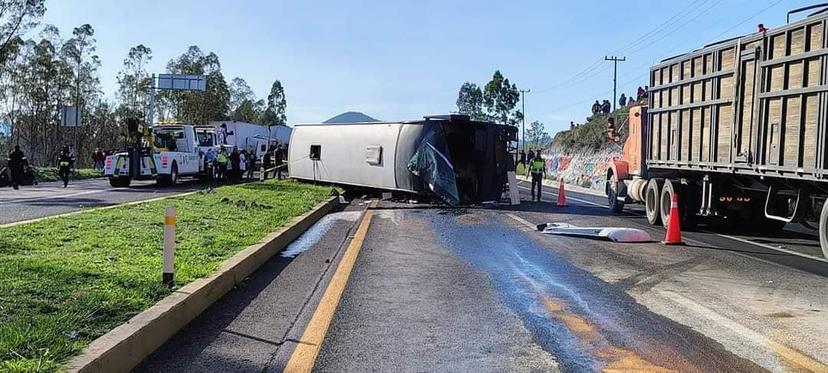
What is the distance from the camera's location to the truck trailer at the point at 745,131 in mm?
10008

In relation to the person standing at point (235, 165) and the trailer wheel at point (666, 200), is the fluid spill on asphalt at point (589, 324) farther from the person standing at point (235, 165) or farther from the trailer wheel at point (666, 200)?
the person standing at point (235, 165)

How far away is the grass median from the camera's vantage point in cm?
475

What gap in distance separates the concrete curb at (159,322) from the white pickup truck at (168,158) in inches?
755

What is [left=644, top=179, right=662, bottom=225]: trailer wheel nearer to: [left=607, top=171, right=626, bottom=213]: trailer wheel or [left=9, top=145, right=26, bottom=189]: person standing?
[left=607, top=171, right=626, bottom=213]: trailer wheel

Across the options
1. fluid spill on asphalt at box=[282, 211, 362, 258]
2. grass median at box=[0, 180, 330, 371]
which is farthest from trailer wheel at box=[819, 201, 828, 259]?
grass median at box=[0, 180, 330, 371]

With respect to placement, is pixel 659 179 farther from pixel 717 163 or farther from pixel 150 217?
pixel 150 217

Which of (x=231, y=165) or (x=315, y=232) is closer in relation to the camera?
(x=315, y=232)

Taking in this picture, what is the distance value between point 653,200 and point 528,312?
32.2 feet

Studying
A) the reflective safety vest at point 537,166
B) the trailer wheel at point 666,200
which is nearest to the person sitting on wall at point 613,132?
the reflective safety vest at point 537,166

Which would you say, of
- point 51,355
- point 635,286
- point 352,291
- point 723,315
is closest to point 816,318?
point 723,315

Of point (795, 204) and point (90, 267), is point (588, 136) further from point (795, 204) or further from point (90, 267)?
point (90, 267)

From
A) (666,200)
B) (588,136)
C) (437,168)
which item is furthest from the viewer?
(588,136)

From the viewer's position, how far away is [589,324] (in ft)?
20.2

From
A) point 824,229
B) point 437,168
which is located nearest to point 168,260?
point 824,229
